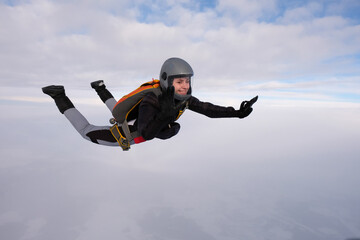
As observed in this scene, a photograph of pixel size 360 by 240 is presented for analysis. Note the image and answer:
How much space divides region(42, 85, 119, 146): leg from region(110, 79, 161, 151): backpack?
0.27m

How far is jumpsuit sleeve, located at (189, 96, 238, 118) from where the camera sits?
3.76 metres

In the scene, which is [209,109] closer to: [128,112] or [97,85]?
[128,112]

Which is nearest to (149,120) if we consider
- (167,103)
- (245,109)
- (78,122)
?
(167,103)

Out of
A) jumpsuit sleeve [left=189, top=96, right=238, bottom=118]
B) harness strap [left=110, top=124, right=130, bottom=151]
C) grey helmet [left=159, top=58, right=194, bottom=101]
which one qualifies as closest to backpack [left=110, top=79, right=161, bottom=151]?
harness strap [left=110, top=124, right=130, bottom=151]

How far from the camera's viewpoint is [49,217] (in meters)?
175

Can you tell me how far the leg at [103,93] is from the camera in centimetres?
452

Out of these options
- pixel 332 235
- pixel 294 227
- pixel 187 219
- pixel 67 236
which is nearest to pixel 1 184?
pixel 67 236

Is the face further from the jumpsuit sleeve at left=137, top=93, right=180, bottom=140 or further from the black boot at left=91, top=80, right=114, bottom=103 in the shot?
the black boot at left=91, top=80, right=114, bottom=103

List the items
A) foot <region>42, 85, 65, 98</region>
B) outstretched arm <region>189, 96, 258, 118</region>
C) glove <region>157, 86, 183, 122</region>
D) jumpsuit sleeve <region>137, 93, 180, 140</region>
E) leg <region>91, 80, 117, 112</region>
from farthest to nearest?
Answer: leg <region>91, 80, 117, 112</region>, foot <region>42, 85, 65, 98</region>, outstretched arm <region>189, 96, 258, 118</region>, jumpsuit sleeve <region>137, 93, 180, 140</region>, glove <region>157, 86, 183, 122</region>

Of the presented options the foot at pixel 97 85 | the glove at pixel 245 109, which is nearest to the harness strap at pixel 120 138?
the foot at pixel 97 85

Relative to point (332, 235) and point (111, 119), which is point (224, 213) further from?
point (111, 119)

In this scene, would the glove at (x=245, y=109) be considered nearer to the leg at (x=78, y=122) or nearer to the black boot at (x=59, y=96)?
the leg at (x=78, y=122)

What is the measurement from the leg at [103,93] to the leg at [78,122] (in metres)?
0.61

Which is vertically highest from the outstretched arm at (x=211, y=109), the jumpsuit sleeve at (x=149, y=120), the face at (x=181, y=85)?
the face at (x=181, y=85)
